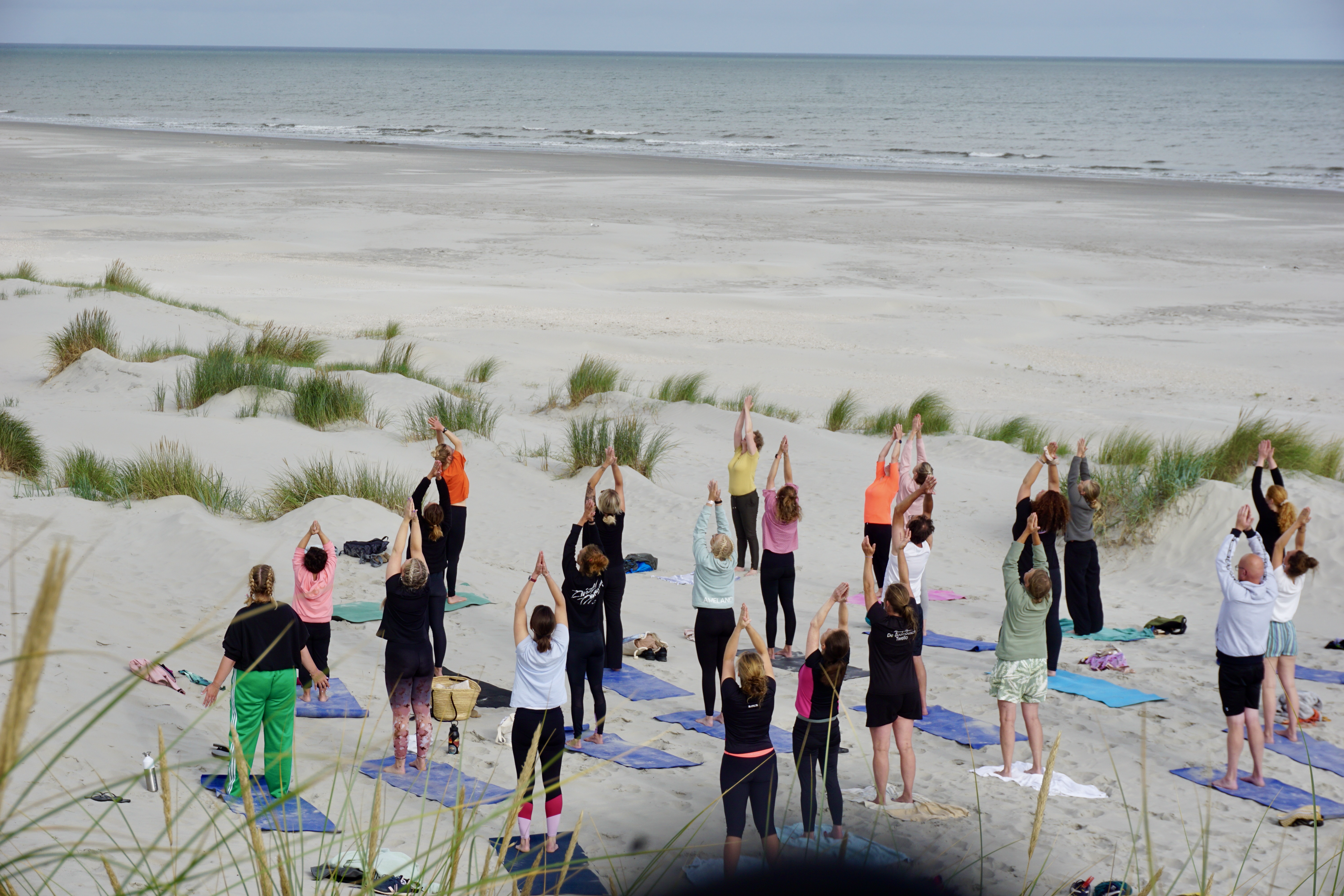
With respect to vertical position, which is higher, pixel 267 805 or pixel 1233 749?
pixel 267 805

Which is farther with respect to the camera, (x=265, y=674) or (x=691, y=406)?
(x=691, y=406)

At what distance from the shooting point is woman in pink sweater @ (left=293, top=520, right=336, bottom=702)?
721 centimetres

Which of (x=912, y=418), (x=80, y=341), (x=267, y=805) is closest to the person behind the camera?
(x=267, y=805)

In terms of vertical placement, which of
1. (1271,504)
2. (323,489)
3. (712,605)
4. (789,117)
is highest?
(789,117)

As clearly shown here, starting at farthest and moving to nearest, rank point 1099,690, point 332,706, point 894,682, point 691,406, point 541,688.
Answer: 1. point 691,406
2. point 1099,690
3. point 332,706
4. point 894,682
5. point 541,688

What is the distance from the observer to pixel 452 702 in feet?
23.8

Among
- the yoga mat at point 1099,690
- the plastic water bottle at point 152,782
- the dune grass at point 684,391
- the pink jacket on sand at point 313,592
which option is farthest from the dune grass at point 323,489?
the yoga mat at point 1099,690

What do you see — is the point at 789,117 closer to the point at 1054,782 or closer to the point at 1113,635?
the point at 1113,635

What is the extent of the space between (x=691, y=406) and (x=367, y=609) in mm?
8053

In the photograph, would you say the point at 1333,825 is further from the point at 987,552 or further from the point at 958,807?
the point at 987,552

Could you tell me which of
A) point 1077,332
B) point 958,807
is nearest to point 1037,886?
point 958,807

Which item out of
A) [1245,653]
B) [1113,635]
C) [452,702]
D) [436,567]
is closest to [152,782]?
[452,702]

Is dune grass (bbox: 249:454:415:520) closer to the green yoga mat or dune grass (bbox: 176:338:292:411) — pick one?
the green yoga mat

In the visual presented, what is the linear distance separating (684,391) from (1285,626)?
10976 mm
